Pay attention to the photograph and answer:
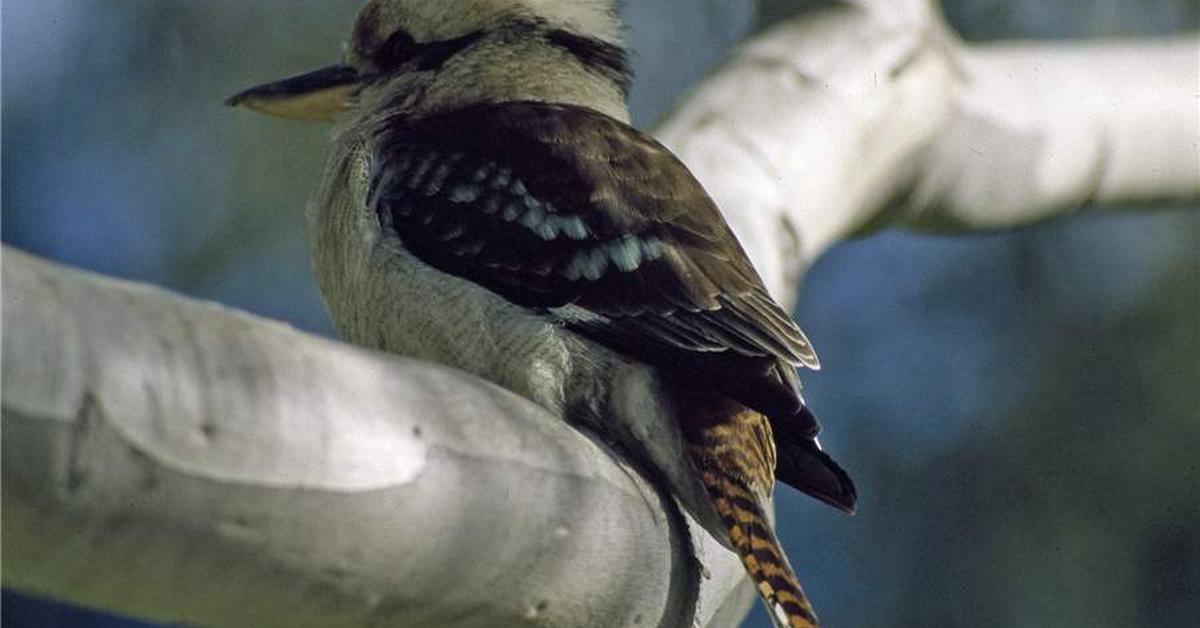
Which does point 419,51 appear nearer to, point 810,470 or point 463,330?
point 463,330

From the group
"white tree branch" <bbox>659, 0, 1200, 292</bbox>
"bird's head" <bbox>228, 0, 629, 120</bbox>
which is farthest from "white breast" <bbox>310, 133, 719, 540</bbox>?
"white tree branch" <bbox>659, 0, 1200, 292</bbox>

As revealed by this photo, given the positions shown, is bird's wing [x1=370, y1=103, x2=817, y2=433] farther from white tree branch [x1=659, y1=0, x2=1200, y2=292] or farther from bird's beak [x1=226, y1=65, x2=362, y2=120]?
white tree branch [x1=659, y1=0, x2=1200, y2=292]

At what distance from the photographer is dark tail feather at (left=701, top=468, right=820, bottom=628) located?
171cm

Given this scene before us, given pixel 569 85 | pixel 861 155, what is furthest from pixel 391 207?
pixel 861 155

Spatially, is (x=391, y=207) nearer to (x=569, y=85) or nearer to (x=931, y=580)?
(x=569, y=85)

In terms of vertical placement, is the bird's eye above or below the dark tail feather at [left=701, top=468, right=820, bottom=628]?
above

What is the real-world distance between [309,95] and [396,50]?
0.49 ft

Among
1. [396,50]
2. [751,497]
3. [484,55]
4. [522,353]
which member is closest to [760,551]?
[751,497]

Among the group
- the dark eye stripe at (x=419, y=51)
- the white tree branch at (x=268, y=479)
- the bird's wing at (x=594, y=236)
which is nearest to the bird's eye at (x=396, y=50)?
the dark eye stripe at (x=419, y=51)

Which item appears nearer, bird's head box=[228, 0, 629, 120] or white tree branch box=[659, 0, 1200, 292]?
bird's head box=[228, 0, 629, 120]

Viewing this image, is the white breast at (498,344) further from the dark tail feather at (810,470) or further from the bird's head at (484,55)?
the bird's head at (484,55)

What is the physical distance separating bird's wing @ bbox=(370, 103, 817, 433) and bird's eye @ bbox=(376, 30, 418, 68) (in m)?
0.22

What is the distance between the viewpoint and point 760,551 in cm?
174

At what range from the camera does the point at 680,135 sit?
2.89 meters
